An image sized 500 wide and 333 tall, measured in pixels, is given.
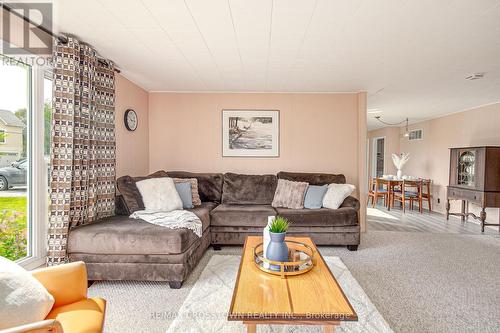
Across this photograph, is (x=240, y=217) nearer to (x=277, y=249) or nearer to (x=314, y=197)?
(x=314, y=197)

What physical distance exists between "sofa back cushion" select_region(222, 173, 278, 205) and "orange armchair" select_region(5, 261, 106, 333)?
2552mm

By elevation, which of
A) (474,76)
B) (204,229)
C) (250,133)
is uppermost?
(474,76)

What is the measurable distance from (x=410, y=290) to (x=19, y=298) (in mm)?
2775

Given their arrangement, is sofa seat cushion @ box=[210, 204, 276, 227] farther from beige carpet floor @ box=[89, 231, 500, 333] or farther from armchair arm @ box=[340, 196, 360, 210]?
armchair arm @ box=[340, 196, 360, 210]

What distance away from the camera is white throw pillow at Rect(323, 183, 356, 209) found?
139 inches

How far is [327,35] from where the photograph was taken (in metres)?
2.36

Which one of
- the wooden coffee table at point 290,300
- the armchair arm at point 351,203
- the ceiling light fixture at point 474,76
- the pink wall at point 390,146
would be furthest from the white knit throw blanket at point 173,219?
the pink wall at point 390,146

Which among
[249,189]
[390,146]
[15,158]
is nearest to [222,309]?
[249,189]

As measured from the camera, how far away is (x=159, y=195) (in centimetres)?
319

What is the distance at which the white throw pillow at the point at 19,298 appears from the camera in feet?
3.50

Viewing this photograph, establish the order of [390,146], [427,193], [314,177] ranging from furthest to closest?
[390,146] → [427,193] → [314,177]

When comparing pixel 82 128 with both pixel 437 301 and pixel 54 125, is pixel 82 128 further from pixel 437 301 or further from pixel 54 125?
pixel 437 301

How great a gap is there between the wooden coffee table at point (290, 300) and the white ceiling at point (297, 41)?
1906mm

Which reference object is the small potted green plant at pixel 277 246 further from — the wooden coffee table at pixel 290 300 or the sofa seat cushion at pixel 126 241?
the sofa seat cushion at pixel 126 241
